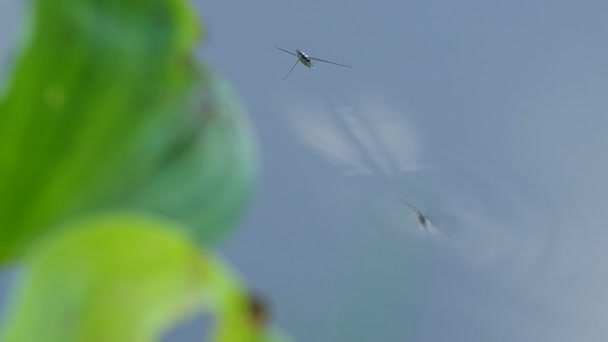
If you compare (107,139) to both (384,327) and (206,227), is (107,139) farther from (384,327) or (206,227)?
(384,327)

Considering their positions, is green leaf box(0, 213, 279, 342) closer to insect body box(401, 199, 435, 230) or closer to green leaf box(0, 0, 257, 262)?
green leaf box(0, 0, 257, 262)

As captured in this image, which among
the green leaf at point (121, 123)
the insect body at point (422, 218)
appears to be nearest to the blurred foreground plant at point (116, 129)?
the green leaf at point (121, 123)

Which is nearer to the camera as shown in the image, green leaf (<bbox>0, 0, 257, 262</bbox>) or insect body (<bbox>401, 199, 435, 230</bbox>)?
green leaf (<bbox>0, 0, 257, 262</bbox>)

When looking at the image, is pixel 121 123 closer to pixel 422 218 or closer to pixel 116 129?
pixel 116 129

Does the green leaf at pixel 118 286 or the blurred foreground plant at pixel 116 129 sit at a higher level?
the blurred foreground plant at pixel 116 129

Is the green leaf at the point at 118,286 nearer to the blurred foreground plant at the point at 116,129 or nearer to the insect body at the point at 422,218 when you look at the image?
the blurred foreground plant at the point at 116,129

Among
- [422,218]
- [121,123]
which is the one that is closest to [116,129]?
[121,123]

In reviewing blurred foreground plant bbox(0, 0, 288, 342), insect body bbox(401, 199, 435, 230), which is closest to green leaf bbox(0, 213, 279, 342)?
blurred foreground plant bbox(0, 0, 288, 342)
